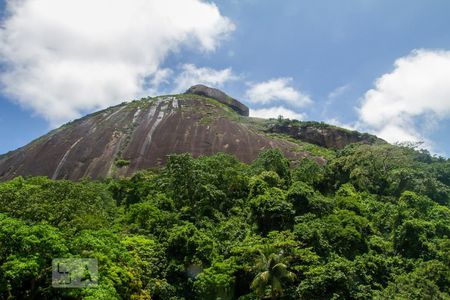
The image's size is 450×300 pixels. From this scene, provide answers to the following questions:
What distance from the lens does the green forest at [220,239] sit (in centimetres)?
1708

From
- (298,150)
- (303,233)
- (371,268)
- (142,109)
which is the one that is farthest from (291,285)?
(142,109)

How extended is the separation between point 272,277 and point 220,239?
622 cm

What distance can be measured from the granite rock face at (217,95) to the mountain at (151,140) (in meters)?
13.5

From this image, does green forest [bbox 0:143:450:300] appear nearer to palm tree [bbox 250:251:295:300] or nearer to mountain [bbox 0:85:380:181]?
palm tree [bbox 250:251:295:300]

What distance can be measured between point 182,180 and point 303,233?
432 inches

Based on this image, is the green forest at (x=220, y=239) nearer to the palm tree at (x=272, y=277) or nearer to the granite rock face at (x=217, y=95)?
the palm tree at (x=272, y=277)

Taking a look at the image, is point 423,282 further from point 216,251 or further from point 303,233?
point 216,251

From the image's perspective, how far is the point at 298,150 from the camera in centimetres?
5391

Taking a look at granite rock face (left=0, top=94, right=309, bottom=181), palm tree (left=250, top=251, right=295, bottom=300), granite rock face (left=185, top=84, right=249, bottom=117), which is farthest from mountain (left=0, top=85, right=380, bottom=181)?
palm tree (left=250, top=251, right=295, bottom=300)

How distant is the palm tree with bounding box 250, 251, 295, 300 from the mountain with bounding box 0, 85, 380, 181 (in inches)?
1145

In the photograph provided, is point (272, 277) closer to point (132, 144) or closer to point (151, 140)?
point (151, 140)

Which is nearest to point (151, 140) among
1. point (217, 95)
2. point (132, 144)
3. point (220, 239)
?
point (132, 144)

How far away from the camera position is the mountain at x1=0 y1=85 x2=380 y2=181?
2004 inches

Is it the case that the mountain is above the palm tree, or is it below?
above
